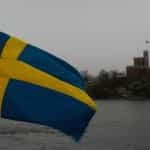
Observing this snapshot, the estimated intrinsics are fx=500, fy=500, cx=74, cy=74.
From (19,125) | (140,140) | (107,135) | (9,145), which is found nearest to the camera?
(9,145)

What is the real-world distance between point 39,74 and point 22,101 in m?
0.21

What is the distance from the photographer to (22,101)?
3049 mm

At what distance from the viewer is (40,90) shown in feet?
10.3

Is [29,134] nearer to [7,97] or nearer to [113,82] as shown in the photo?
[7,97]

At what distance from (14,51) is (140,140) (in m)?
21.7

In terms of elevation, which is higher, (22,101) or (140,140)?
(22,101)

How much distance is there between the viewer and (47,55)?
3150mm

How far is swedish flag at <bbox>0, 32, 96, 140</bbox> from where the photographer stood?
10.1 ft

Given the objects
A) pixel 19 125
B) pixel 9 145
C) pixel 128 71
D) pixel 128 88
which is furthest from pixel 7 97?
pixel 128 71

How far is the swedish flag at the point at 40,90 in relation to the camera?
3.06 m

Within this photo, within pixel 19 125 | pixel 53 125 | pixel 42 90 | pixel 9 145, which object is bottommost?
pixel 19 125

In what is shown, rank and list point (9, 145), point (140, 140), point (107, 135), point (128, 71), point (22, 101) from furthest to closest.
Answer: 1. point (128, 71)
2. point (107, 135)
3. point (140, 140)
4. point (9, 145)
5. point (22, 101)

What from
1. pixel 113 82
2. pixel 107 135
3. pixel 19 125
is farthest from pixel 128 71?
pixel 107 135

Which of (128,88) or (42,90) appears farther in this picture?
(128,88)
